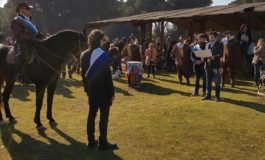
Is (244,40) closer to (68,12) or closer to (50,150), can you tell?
(50,150)

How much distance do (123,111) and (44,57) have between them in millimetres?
3156

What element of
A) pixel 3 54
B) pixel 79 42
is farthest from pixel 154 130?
pixel 3 54

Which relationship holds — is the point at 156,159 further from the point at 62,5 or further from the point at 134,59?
the point at 62,5

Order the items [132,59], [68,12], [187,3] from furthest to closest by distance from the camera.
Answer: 1. [68,12]
2. [187,3]
3. [132,59]

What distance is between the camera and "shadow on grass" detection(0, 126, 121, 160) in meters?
Answer: 6.98

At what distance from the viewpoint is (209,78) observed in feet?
39.3

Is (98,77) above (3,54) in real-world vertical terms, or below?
below

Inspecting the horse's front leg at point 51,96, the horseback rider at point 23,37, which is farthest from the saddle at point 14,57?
the horse's front leg at point 51,96

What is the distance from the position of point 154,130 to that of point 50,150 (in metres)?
2.44

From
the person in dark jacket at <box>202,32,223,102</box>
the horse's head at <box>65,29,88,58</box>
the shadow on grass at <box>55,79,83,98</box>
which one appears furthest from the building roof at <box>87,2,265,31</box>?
the horse's head at <box>65,29,88,58</box>

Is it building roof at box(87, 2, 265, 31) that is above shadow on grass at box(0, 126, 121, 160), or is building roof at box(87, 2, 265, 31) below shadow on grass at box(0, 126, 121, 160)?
above

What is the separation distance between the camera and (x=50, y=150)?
24.3 ft

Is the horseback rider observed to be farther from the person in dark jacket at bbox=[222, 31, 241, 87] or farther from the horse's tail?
the person in dark jacket at bbox=[222, 31, 241, 87]

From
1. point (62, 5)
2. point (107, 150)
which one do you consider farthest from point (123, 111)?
point (62, 5)
